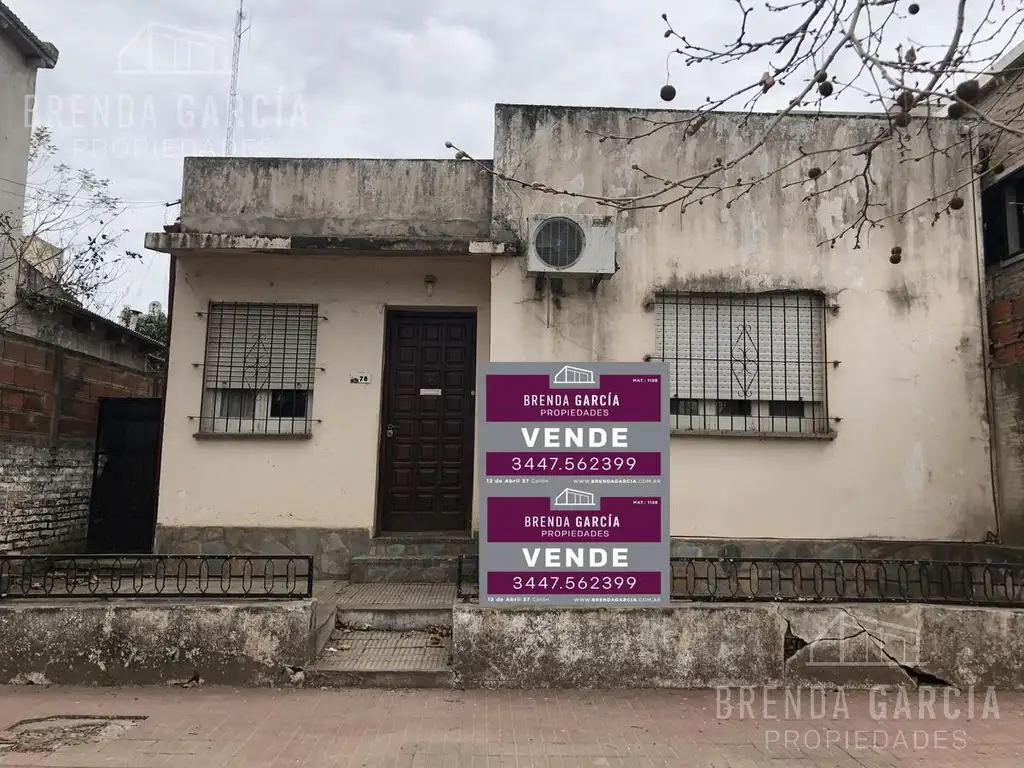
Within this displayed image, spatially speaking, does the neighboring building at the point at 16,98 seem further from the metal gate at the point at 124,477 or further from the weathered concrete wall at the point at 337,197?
the weathered concrete wall at the point at 337,197

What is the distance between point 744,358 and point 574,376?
110 inches

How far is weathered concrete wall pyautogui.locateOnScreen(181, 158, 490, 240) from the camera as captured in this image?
7.32m

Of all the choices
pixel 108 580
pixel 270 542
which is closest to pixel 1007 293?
pixel 270 542

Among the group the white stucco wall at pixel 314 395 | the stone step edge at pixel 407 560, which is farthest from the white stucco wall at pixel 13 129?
the stone step edge at pixel 407 560

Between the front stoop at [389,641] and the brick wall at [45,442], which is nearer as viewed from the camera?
the front stoop at [389,641]

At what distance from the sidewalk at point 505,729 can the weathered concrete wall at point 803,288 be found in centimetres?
220

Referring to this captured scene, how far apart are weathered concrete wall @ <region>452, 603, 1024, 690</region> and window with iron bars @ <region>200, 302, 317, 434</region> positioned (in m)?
3.43

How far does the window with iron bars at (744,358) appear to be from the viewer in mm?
6918

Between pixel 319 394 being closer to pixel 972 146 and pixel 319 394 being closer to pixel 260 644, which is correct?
pixel 260 644

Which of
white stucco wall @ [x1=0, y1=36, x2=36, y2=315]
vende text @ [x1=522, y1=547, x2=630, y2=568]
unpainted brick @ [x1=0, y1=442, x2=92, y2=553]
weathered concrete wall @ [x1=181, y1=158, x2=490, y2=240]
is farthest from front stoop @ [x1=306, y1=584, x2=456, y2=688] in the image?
white stucco wall @ [x1=0, y1=36, x2=36, y2=315]

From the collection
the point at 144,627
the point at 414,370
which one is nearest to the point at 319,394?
the point at 414,370

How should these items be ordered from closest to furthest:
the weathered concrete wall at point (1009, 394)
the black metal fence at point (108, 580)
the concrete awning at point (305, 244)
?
the black metal fence at point (108, 580), the weathered concrete wall at point (1009, 394), the concrete awning at point (305, 244)

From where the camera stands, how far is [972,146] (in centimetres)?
705

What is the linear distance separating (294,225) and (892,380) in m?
6.25
